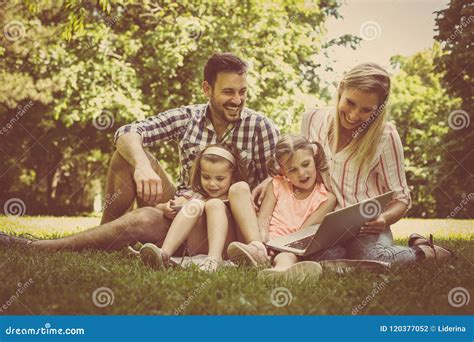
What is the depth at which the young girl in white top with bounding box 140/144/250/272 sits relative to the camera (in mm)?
2836

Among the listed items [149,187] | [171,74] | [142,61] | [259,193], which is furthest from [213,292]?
[142,61]

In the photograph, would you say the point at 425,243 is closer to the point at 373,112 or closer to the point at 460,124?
the point at 373,112

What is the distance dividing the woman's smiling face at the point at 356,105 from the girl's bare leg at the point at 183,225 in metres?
0.92

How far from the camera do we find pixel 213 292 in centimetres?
234

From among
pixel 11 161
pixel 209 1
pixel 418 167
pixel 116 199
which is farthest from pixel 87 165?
pixel 116 199

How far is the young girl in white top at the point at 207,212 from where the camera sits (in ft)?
9.30

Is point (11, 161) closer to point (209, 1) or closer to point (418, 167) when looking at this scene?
point (209, 1)

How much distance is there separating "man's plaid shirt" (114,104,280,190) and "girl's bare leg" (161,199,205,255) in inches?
25.3

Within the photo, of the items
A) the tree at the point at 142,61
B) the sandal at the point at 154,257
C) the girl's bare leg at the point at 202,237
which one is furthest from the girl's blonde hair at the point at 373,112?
the tree at the point at 142,61

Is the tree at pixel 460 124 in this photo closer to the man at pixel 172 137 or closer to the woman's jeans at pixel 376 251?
the man at pixel 172 137

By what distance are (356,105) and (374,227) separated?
66 centimetres

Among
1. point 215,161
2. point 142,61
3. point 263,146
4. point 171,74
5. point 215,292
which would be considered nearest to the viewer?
point 215,292

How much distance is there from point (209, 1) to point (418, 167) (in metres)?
8.07

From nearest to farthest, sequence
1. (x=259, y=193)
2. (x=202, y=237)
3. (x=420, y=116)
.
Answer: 1. (x=202, y=237)
2. (x=259, y=193)
3. (x=420, y=116)
